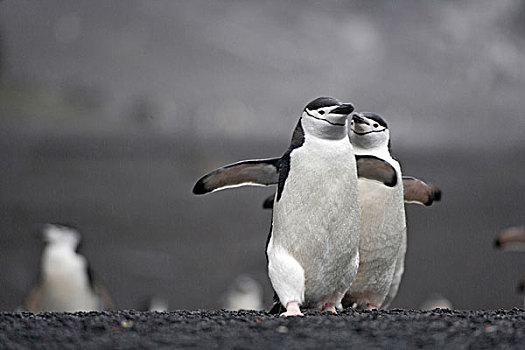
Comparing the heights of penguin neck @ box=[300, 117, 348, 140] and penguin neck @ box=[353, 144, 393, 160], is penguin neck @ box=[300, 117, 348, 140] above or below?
below

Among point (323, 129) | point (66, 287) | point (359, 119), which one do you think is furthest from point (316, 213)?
point (66, 287)

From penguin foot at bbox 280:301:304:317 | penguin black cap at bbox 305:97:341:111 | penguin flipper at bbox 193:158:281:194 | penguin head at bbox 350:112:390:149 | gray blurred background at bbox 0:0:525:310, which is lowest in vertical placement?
penguin foot at bbox 280:301:304:317

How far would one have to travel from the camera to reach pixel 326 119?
2.04 meters

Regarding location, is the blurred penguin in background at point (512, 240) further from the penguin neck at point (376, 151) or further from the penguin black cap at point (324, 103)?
the penguin black cap at point (324, 103)

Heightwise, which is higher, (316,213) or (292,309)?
(316,213)

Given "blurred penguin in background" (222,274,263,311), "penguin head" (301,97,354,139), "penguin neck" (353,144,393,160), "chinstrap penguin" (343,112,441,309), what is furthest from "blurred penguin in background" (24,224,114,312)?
"penguin head" (301,97,354,139)

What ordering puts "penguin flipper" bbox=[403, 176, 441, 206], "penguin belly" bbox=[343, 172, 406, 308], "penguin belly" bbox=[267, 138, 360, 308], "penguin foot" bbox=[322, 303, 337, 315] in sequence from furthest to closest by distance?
"penguin flipper" bbox=[403, 176, 441, 206] < "penguin belly" bbox=[343, 172, 406, 308] < "penguin foot" bbox=[322, 303, 337, 315] < "penguin belly" bbox=[267, 138, 360, 308]

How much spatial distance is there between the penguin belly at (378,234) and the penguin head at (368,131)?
0.42 feet

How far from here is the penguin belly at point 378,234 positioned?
93.4 inches

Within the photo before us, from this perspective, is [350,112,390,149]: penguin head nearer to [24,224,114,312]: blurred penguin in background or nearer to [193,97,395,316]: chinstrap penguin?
[193,97,395,316]: chinstrap penguin

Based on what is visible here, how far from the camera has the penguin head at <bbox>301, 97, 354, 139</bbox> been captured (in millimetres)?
2029

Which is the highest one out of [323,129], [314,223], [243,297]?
[243,297]

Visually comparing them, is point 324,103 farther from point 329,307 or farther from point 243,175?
point 329,307

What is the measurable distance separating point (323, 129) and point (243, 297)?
157 inches
